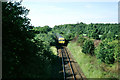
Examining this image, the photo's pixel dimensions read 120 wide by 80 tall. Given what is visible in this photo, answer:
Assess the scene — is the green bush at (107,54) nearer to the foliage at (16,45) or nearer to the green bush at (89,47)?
the green bush at (89,47)

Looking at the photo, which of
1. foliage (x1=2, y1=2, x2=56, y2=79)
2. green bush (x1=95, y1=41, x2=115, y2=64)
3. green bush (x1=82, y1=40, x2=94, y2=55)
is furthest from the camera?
green bush (x1=82, y1=40, x2=94, y2=55)

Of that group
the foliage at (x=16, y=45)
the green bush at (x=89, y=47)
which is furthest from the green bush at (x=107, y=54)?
the foliage at (x=16, y=45)

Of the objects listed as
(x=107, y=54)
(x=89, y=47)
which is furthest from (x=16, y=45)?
(x=89, y=47)

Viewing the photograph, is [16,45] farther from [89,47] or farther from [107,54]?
[89,47]

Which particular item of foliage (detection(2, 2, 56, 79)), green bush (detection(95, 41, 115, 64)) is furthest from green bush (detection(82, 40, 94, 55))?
foliage (detection(2, 2, 56, 79))

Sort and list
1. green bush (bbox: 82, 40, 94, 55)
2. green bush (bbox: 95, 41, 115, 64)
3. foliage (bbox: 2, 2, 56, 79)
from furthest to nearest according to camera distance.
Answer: green bush (bbox: 82, 40, 94, 55) < green bush (bbox: 95, 41, 115, 64) < foliage (bbox: 2, 2, 56, 79)

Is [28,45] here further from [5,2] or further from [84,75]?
[84,75]

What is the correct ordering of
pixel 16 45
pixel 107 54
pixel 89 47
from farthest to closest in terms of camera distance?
pixel 89 47 → pixel 107 54 → pixel 16 45

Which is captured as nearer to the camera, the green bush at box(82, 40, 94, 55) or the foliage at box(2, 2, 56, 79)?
the foliage at box(2, 2, 56, 79)

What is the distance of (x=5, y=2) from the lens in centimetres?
766

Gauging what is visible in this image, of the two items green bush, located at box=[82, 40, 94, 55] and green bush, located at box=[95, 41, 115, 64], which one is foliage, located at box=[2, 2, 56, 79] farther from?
green bush, located at box=[82, 40, 94, 55]

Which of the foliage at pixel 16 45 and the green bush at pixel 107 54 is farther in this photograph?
the green bush at pixel 107 54

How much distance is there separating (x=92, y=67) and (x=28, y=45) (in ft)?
43.9

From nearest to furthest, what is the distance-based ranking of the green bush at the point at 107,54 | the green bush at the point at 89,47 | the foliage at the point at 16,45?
the foliage at the point at 16,45
the green bush at the point at 107,54
the green bush at the point at 89,47
